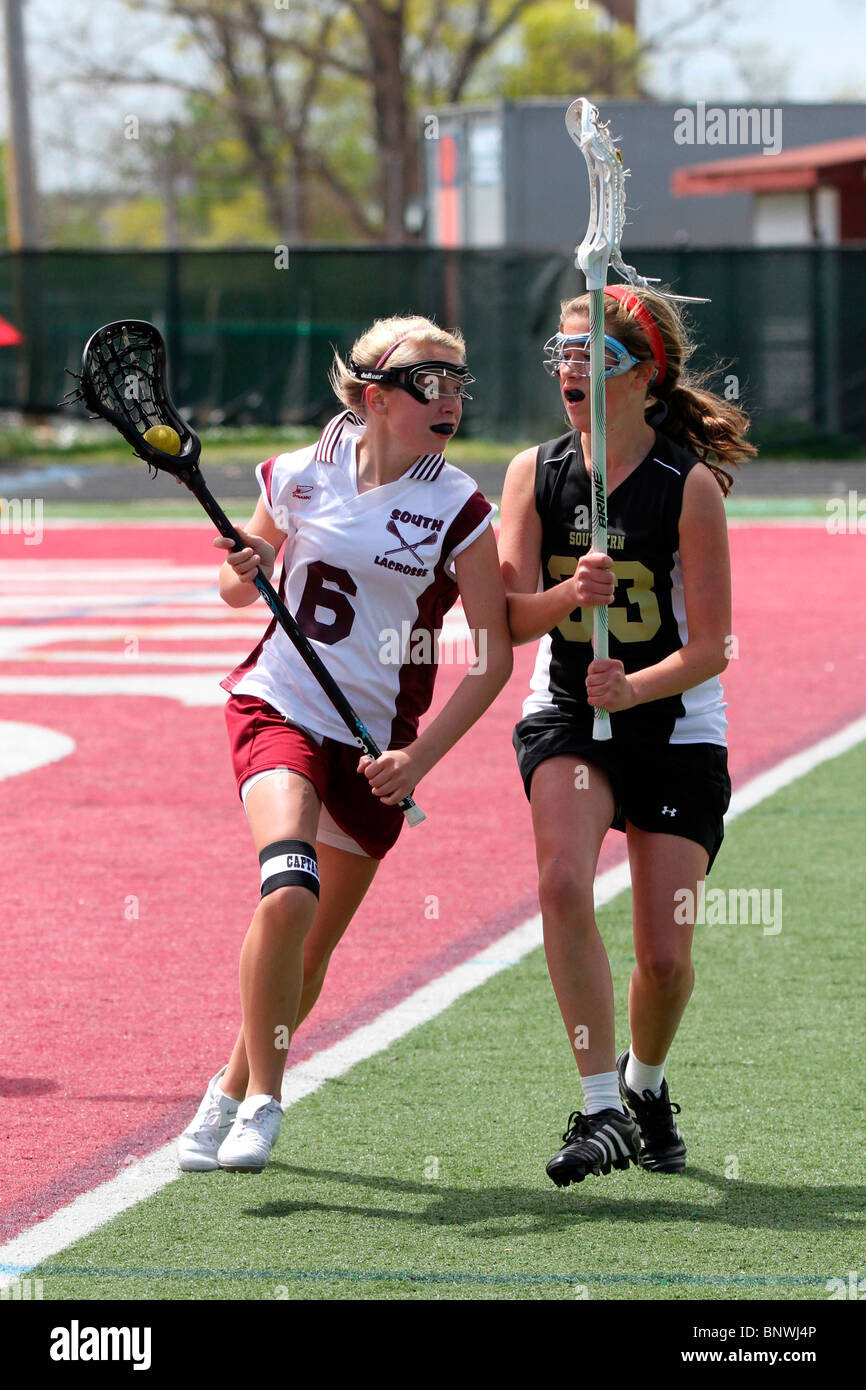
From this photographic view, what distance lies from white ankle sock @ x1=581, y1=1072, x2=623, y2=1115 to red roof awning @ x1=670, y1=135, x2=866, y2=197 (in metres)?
26.8

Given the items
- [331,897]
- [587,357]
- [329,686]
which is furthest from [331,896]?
[587,357]

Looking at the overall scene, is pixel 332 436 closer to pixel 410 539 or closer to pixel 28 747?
pixel 410 539

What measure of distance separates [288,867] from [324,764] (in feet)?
1.16

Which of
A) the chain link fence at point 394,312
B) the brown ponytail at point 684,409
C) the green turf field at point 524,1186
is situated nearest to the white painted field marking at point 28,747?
the green turf field at point 524,1186

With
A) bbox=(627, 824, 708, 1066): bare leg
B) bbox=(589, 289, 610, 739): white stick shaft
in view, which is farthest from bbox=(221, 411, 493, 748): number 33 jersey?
bbox=(627, 824, 708, 1066): bare leg

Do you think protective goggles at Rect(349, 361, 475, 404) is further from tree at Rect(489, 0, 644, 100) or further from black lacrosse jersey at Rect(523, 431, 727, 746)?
tree at Rect(489, 0, 644, 100)

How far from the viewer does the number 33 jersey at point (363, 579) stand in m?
4.55

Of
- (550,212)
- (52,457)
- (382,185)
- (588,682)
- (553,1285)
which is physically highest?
(382,185)

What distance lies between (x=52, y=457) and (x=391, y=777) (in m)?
25.4

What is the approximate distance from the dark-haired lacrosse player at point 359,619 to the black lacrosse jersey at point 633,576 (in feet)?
0.55

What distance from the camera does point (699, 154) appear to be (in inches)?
1396

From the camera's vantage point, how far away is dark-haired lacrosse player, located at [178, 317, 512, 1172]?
449 cm

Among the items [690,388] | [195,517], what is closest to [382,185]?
[195,517]

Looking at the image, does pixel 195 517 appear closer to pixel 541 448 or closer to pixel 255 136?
pixel 541 448
